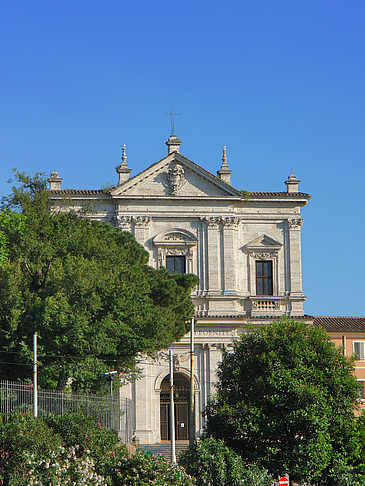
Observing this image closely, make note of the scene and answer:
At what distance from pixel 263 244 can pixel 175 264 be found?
5.81 m

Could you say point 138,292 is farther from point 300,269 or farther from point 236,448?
point 300,269

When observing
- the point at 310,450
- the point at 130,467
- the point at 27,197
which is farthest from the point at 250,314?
the point at 130,467

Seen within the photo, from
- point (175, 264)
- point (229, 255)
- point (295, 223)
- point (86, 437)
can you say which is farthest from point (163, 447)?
point (86, 437)

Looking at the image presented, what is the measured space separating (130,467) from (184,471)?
2.40 m

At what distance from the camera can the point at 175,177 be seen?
5288cm

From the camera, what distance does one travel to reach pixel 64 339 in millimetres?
34312

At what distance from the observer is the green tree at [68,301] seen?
34.9m

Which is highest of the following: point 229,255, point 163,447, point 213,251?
point 213,251

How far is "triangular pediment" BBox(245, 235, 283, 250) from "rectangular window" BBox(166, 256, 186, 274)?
4.29m

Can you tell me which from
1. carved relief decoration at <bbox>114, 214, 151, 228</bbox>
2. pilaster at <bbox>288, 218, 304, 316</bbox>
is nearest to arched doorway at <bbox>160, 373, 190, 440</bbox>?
pilaster at <bbox>288, 218, 304, 316</bbox>

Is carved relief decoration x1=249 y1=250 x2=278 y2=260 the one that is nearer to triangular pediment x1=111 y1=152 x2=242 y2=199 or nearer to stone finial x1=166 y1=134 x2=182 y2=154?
triangular pediment x1=111 y1=152 x2=242 y2=199

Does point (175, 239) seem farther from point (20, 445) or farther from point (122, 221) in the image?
point (20, 445)

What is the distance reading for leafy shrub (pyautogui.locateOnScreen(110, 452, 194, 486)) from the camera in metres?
25.2

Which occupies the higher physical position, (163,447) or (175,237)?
(175,237)
